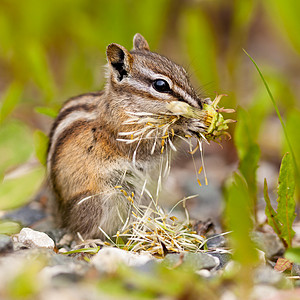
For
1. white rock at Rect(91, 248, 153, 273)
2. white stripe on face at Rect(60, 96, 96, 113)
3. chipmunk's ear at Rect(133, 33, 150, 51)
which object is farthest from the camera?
chipmunk's ear at Rect(133, 33, 150, 51)

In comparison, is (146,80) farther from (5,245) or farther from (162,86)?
(5,245)

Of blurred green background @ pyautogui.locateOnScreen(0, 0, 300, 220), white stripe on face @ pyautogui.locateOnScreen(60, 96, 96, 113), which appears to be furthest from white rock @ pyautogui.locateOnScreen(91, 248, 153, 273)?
white stripe on face @ pyautogui.locateOnScreen(60, 96, 96, 113)

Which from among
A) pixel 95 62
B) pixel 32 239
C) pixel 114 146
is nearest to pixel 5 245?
pixel 32 239

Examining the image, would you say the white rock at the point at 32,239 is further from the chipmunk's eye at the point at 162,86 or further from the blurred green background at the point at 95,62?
the chipmunk's eye at the point at 162,86

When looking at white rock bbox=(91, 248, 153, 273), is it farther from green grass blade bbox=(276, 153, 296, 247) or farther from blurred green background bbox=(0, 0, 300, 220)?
green grass blade bbox=(276, 153, 296, 247)

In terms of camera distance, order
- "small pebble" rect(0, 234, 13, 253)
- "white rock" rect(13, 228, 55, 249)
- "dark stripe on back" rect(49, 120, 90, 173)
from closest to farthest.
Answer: "small pebble" rect(0, 234, 13, 253)
"white rock" rect(13, 228, 55, 249)
"dark stripe on back" rect(49, 120, 90, 173)

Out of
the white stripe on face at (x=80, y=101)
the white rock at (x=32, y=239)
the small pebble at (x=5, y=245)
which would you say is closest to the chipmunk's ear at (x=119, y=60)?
the white stripe on face at (x=80, y=101)
